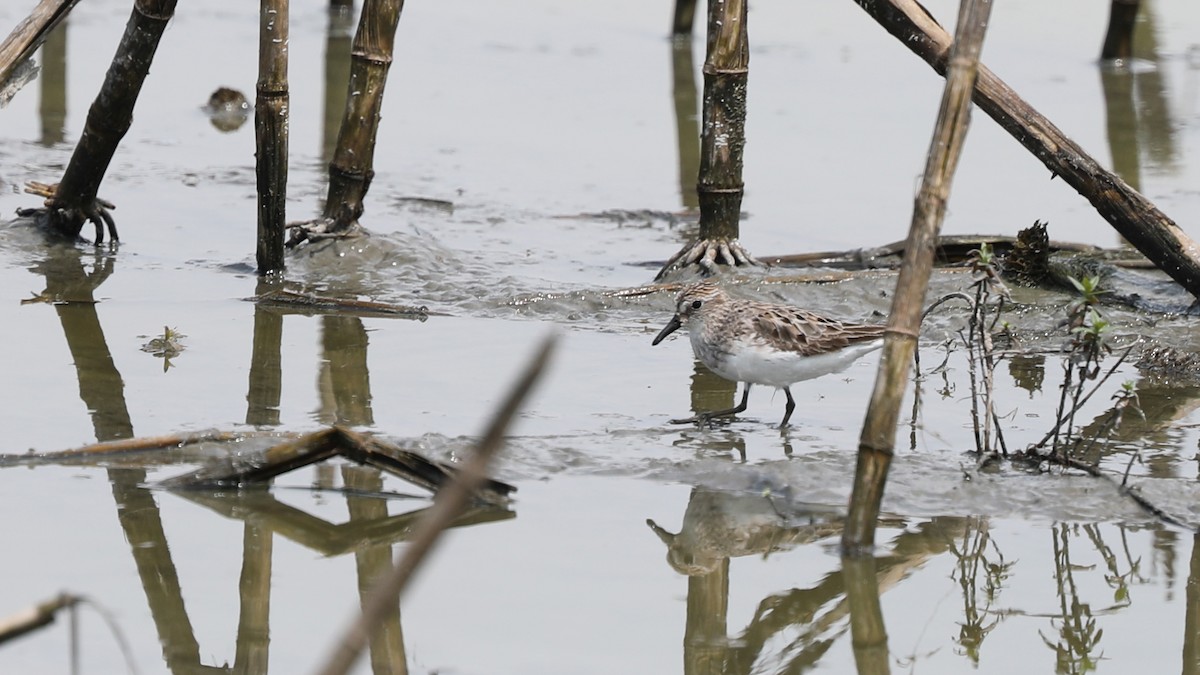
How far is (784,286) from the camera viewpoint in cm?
982

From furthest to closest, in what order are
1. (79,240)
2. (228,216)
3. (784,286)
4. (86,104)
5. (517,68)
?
(517,68) < (86,104) < (228,216) < (79,240) < (784,286)

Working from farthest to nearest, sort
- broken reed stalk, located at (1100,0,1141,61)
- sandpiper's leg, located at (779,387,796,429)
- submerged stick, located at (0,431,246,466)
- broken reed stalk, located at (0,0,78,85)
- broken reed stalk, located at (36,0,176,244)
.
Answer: broken reed stalk, located at (1100,0,1141,61) < broken reed stalk, located at (36,0,176,244) < broken reed stalk, located at (0,0,78,85) < sandpiper's leg, located at (779,387,796,429) < submerged stick, located at (0,431,246,466)

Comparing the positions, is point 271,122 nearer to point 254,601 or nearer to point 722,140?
point 722,140

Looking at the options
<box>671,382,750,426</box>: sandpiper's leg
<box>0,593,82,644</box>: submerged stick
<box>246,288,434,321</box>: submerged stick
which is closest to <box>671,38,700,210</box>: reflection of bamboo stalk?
<box>246,288,434,321</box>: submerged stick

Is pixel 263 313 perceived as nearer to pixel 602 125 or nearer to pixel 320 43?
pixel 602 125

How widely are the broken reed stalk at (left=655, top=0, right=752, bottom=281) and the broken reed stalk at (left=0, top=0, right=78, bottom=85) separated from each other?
3.61 m

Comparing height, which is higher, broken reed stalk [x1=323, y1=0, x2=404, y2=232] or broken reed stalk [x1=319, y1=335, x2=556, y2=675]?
broken reed stalk [x1=323, y1=0, x2=404, y2=232]

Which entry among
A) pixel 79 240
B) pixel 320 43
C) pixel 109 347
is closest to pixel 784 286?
pixel 109 347

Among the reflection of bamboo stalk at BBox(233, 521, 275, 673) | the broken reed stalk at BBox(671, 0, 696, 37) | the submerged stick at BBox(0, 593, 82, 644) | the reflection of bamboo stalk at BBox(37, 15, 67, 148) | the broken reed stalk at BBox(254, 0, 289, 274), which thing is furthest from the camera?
the broken reed stalk at BBox(671, 0, 696, 37)

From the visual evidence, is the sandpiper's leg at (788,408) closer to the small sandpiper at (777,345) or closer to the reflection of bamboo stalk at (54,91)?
the small sandpiper at (777,345)

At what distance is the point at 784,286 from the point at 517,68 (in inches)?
354

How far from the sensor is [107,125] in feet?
32.3

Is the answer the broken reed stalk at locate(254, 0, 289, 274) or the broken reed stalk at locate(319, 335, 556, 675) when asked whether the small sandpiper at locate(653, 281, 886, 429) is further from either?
the broken reed stalk at locate(319, 335, 556, 675)

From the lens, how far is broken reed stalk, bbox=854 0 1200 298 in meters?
8.50
